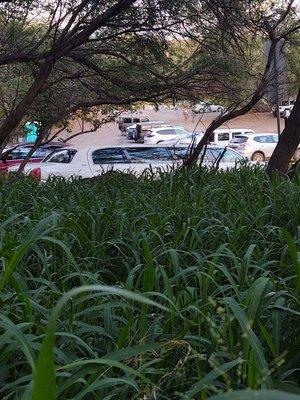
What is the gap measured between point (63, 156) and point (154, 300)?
1336cm

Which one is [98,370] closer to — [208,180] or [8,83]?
[208,180]

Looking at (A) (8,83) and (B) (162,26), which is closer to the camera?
(B) (162,26)

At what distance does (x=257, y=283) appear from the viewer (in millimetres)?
1946

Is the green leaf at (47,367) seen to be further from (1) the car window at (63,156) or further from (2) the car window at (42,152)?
(2) the car window at (42,152)

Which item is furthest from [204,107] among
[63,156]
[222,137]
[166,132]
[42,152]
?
[166,132]

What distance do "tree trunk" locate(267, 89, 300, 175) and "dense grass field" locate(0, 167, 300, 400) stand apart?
8.61ft

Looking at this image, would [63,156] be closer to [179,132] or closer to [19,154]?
[19,154]

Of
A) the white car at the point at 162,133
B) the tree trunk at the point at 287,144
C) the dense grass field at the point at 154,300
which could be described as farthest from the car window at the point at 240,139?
the dense grass field at the point at 154,300

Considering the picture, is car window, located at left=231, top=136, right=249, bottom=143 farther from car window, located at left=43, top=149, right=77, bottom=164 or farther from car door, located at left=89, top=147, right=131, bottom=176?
car door, located at left=89, top=147, right=131, bottom=176

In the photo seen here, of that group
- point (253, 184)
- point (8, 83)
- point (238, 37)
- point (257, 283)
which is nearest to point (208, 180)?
point (253, 184)

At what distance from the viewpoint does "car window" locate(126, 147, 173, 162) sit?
588 inches

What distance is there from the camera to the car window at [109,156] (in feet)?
48.4

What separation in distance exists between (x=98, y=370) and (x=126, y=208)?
2699 mm

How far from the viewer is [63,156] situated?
15.5 m
